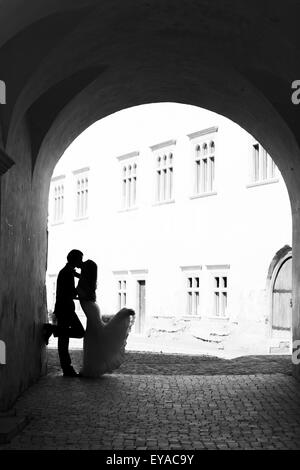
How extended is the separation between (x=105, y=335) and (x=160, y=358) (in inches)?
184

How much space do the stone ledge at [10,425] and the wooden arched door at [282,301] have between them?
515 inches

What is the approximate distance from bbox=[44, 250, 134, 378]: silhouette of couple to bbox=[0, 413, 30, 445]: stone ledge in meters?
3.78

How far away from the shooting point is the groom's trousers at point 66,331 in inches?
451

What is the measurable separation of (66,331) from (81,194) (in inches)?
763

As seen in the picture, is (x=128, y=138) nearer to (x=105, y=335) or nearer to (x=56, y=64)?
(x=105, y=335)

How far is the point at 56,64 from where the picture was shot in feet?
27.9

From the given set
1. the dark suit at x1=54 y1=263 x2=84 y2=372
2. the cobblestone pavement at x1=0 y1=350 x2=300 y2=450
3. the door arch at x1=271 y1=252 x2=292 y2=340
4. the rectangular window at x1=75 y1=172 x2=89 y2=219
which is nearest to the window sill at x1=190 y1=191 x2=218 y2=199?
the door arch at x1=271 y1=252 x2=292 y2=340

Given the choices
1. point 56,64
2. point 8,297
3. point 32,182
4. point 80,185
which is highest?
point 80,185

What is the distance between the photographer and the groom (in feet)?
37.6

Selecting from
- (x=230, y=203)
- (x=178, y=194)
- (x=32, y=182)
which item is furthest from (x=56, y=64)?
(x=178, y=194)

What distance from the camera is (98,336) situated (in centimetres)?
1152

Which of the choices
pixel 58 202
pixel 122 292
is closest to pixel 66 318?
pixel 122 292

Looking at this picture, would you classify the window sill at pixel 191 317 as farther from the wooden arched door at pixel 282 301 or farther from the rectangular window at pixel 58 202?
the rectangular window at pixel 58 202

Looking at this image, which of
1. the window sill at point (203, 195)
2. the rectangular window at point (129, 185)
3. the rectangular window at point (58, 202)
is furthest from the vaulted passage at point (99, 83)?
the rectangular window at point (58, 202)
